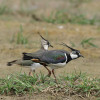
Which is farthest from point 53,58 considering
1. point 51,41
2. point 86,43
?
point 51,41

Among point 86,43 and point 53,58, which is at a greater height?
point 53,58

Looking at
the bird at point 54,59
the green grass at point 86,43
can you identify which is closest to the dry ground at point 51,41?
the green grass at point 86,43

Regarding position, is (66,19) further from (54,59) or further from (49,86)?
(49,86)

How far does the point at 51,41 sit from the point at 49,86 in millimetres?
3675

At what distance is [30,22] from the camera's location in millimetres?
11242

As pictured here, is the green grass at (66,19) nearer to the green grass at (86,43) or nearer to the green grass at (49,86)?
the green grass at (86,43)

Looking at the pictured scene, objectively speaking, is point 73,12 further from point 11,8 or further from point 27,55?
point 27,55

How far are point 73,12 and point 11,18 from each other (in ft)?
6.50

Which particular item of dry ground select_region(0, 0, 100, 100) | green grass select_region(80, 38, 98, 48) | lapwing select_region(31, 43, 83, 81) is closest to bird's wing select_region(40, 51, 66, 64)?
lapwing select_region(31, 43, 83, 81)

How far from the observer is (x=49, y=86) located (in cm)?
561

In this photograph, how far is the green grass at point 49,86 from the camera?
5.53 m

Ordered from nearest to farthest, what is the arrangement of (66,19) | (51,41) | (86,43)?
(86,43)
(51,41)
(66,19)

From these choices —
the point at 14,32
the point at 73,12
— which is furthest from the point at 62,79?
the point at 73,12

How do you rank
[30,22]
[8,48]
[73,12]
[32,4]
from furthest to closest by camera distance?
[32,4] < [73,12] < [30,22] < [8,48]
